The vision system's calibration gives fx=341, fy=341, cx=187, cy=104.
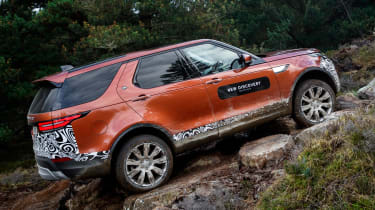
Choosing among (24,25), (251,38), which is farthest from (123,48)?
(251,38)

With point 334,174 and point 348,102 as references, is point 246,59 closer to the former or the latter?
point 334,174

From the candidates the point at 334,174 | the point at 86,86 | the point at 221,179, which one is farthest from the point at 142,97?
the point at 334,174

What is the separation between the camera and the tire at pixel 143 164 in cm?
430

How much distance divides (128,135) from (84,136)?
56cm

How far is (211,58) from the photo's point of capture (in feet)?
16.7

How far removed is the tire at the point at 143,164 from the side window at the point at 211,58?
1271 millimetres

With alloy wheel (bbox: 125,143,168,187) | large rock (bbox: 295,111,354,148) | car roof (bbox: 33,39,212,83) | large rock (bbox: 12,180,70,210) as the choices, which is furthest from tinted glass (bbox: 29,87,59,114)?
large rock (bbox: 295,111,354,148)

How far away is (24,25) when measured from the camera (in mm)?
12711

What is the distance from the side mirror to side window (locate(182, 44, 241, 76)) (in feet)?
0.30

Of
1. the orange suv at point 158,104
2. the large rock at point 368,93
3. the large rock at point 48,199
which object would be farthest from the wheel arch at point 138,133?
the large rock at point 368,93

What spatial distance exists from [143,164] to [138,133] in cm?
42

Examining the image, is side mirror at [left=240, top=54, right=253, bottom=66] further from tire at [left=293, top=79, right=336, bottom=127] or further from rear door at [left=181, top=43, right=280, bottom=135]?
tire at [left=293, top=79, right=336, bottom=127]

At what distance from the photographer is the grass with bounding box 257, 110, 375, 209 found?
2949mm

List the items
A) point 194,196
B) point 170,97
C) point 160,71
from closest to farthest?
point 194,196 < point 170,97 < point 160,71
